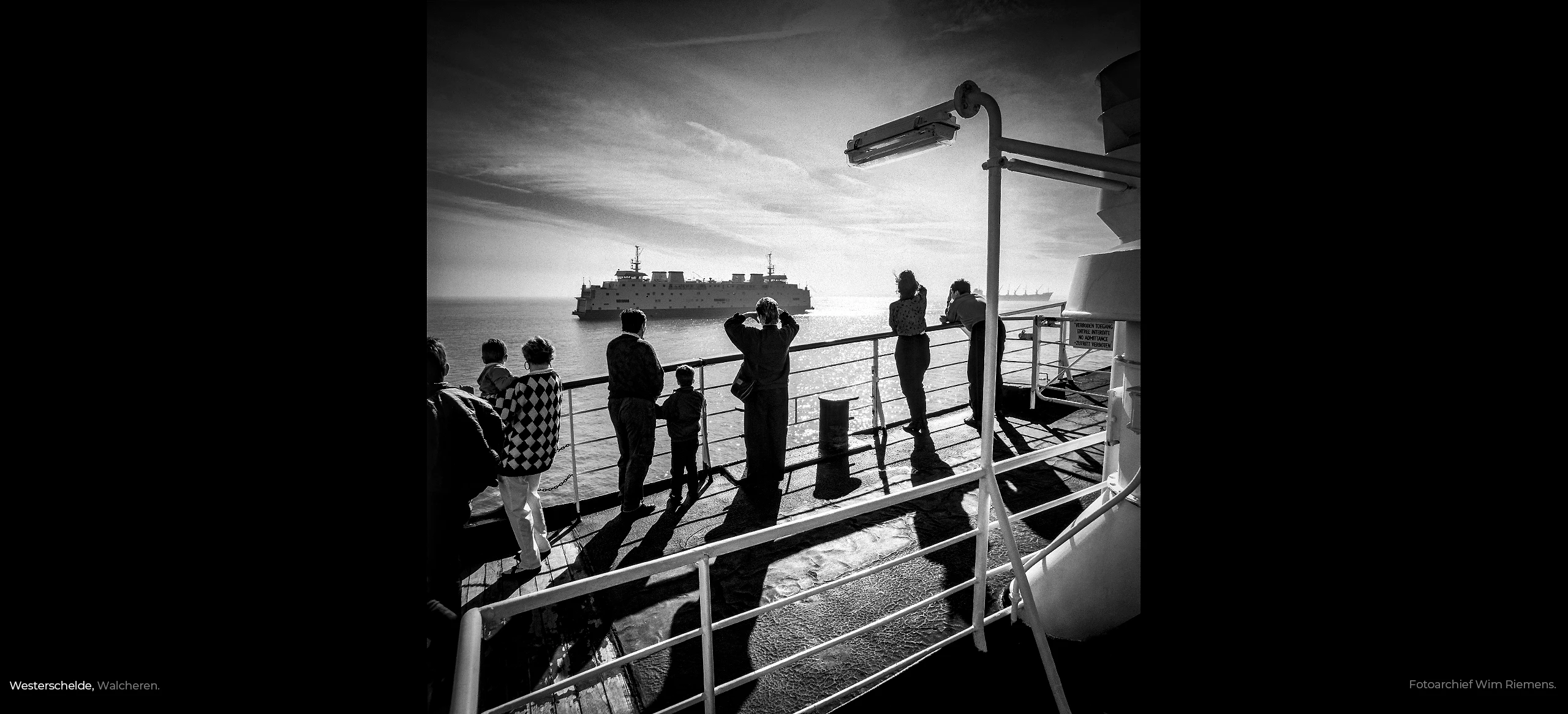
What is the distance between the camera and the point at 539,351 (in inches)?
129

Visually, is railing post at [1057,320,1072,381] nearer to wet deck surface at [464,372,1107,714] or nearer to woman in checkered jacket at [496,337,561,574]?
wet deck surface at [464,372,1107,714]

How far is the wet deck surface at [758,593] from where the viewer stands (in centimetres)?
213

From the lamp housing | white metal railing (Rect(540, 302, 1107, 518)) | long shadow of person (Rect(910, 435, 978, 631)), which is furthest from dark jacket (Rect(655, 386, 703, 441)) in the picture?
the lamp housing

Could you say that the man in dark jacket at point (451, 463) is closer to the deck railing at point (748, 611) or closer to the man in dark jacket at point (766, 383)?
the deck railing at point (748, 611)

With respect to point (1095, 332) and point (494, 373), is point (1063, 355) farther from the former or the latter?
point (494, 373)

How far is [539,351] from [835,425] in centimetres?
269

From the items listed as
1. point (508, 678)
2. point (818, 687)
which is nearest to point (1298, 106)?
point (818, 687)

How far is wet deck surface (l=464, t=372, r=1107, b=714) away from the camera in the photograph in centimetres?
213

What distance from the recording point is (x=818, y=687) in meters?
2.08

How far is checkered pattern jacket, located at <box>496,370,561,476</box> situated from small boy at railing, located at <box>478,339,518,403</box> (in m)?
0.17

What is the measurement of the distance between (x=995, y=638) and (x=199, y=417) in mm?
2476

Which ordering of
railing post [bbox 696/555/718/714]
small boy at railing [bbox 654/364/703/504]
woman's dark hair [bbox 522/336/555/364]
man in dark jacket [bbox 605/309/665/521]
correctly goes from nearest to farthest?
railing post [bbox 696/555/718/714] → woman's dark hair [bbox 522/336/555/364] → man in dark jacket [bbox 605/309/665/521] → small boy at railing [bbox 654/364/703/504]

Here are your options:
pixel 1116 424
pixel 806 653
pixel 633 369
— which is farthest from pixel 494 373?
pixel 1116 424

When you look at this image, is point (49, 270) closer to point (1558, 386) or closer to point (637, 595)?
point (1558, 386)
